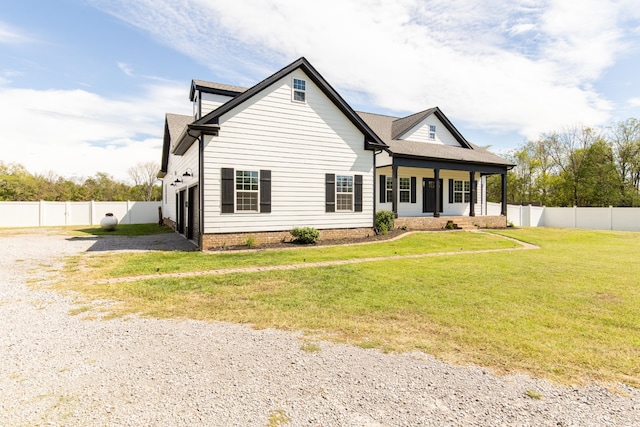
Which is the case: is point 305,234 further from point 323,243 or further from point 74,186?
point 74,186

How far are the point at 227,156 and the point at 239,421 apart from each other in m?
10.6

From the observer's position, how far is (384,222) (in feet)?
50.3

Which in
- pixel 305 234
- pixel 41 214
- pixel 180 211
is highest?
pixel 180 211

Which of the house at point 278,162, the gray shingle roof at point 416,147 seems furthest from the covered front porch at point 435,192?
the house at point 278,162

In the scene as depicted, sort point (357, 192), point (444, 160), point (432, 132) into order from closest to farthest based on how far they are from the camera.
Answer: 1. point (357, 192)
2. point (444, 160)
3. point (432, 132)

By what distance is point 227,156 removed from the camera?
466 inches

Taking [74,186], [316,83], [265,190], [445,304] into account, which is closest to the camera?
[445,304]

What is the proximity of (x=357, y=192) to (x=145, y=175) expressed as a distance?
41387 millimetres

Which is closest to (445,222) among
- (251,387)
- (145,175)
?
(251,387)

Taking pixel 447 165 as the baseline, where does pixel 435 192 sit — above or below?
below

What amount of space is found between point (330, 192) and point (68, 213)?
71.1ft

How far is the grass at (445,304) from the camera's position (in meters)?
3.56

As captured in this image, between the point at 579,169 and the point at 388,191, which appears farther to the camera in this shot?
the point at 579,169

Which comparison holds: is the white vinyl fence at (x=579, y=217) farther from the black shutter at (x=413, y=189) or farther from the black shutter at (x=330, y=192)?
the black shutter at (x=330, y=192)
